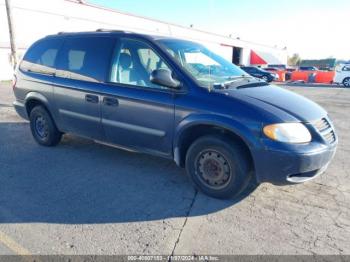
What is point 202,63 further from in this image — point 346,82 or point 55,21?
point 346,82

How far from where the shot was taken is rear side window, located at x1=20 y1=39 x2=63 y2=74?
4.98 meters

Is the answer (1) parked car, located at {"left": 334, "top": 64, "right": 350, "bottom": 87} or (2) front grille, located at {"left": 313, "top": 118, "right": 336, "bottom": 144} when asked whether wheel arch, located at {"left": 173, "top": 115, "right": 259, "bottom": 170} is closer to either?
(2) front grille, located at {"left": 313, "top": 118, "right": 336, "bottom": 144}

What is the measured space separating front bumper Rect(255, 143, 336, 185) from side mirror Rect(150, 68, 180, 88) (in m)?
1.27

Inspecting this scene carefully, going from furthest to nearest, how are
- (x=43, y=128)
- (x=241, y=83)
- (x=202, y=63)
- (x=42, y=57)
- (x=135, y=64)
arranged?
(x=43, y=128) < (x=42, y=57) < (x=202, y=63) < (x=135, y=64) < (x=241, y=83)

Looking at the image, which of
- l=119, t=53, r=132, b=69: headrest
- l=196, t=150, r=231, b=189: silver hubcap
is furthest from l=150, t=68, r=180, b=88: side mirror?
l=196, t=150, r=231, b=189: silver hubcap

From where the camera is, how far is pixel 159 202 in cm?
352

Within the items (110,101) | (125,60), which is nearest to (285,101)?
(125,60)

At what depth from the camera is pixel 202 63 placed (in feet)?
13.7

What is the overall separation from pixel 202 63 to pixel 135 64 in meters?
0.93

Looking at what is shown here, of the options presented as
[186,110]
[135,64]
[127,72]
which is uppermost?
[135,64]

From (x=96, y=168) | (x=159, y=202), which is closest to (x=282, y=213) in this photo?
(x=159, y=202)

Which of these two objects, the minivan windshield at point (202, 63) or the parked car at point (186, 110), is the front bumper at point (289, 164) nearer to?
the parked car at point (186, 110)

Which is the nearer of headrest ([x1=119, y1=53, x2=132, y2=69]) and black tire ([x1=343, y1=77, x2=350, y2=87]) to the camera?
headrest ([x1=119, y1=53, x2=132, y2=69])

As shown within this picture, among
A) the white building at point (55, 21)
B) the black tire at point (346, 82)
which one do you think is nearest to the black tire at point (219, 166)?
the white building at point (55, 21)
